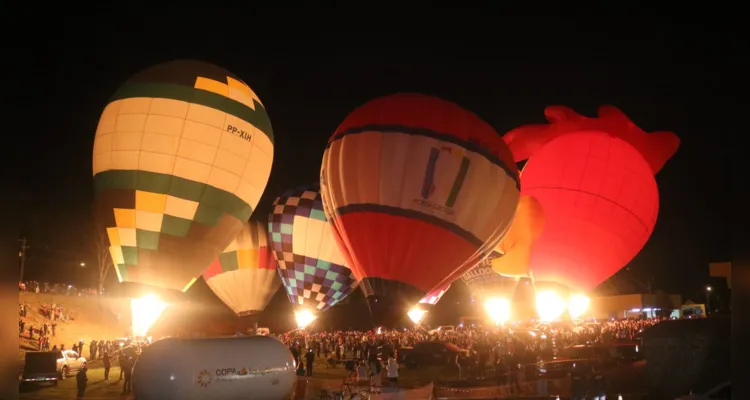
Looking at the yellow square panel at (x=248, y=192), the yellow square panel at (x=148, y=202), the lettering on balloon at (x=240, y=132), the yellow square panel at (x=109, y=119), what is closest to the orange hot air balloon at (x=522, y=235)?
the yellow square panel at (x=248, y=192)

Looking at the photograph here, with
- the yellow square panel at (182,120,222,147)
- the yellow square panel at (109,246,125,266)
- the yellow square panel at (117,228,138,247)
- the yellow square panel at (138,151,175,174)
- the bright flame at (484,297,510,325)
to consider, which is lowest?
the bright flame at (484,297,510,325)

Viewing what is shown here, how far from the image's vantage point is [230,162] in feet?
52.2

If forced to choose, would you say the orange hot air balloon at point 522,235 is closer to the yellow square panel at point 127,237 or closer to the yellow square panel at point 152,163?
the yellow square panel at point 152,163

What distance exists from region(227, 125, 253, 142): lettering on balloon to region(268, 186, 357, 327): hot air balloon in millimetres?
5001

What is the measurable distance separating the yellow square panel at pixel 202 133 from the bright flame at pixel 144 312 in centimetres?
365

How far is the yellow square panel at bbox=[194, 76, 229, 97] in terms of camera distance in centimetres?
1559

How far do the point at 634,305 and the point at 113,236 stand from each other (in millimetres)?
39978

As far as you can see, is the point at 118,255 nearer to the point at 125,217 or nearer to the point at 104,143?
the point at 125,217

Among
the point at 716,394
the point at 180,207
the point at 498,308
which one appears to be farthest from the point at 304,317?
the point at 716,394

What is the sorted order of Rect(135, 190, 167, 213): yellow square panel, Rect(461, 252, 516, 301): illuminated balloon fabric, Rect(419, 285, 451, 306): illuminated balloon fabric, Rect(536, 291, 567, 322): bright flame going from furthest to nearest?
Rect(461, 252, 516, 301): illuminated balloon fabric → Rect(536, 291, 567, 322): bright flame → Rect(135, 190, 167, 213): yellow square panel → Rect(419, 285, 451, 306): illuminated balloon fabric

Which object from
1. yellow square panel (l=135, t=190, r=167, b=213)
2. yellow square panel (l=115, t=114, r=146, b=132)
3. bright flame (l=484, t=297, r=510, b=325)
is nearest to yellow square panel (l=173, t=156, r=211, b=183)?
yellow square panel (l=135, t=190, r=167, b=213)

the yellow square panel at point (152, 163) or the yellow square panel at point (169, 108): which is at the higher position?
the yellow square panel at point (169, 108)

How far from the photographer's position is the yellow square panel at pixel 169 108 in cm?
1514

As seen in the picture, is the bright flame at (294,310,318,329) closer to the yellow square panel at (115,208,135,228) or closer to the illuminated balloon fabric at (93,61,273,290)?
the illuminated balloon fabric at (93,61,273,290)
